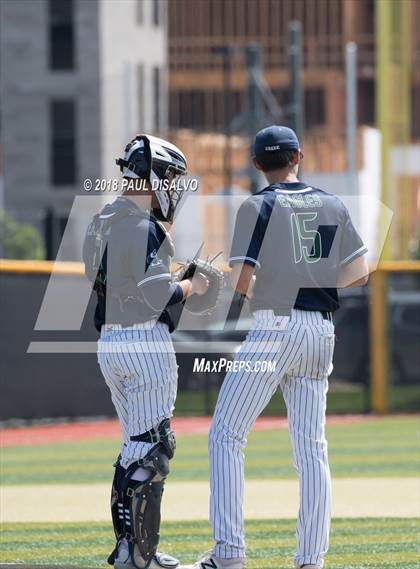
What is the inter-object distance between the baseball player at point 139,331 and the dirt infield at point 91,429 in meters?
8.91

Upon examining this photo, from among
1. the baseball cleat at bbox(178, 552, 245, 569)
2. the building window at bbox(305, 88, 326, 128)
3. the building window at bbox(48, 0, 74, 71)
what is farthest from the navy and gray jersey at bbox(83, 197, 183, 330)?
the building window at bbox(305, 88, 326, 128)

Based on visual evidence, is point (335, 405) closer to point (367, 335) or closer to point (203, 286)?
point (367, 335)

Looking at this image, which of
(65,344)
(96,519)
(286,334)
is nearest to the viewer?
(286,334)

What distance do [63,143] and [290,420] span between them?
35.7 metres

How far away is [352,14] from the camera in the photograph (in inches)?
2267

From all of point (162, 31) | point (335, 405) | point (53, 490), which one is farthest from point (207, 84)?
point (53, 490)

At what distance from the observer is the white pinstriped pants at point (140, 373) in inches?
238

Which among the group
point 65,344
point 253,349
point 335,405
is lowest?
point 335,405

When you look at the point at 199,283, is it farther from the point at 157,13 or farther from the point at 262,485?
the point at 157,13

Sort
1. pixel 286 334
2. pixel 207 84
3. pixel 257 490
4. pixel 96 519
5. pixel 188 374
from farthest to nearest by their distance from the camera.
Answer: pixel 207 84 < pixel 188 374 < pixel 257 490 < pixel 96 519 < pixel 286 334

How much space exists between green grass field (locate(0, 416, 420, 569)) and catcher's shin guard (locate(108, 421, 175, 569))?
93cm

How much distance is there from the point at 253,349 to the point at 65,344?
34.7 feet

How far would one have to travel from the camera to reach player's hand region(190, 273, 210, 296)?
627 centimetres

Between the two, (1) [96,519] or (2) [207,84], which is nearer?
(1) [96,519]
